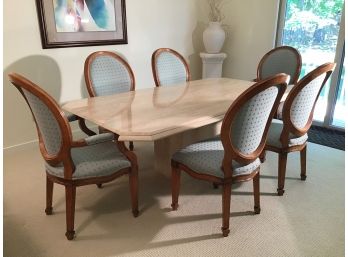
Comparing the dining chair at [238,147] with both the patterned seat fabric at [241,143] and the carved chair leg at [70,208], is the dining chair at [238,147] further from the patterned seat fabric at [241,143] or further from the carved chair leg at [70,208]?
the carved chair leg at [70,208]

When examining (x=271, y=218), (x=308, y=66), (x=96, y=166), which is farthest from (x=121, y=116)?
(x=308, y=66)

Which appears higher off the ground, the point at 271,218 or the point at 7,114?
the point at 7,114

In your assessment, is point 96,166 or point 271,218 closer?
point 96,166

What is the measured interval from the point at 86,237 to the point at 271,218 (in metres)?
1.13

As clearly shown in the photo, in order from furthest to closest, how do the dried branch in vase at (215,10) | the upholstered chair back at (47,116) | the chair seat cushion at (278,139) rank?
1. the dried branch in vase at (215,10)
2. the chair seat cushion at (278,139)
3. the upholstered chair back at (47,116)

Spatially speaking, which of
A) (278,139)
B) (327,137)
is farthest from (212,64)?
(278,139)

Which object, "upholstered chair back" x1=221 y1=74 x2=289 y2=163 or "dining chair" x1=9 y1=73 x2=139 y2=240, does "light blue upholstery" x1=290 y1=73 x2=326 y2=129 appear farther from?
"dining chair" x1=9 y1=73 x2=139 y2=240

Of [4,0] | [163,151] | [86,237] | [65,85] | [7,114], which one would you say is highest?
[4,0]

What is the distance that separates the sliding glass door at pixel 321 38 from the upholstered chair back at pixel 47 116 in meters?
3.07

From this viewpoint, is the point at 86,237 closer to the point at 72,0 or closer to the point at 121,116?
the point at 121,116

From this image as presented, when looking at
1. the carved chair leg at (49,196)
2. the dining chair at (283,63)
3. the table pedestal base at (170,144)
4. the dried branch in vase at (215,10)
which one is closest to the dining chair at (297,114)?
the table pedestal base at (170,144)

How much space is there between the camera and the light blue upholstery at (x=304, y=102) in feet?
5.95

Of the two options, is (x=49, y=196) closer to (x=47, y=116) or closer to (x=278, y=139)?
(x=47, y=116)

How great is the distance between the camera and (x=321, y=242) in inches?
63.8
